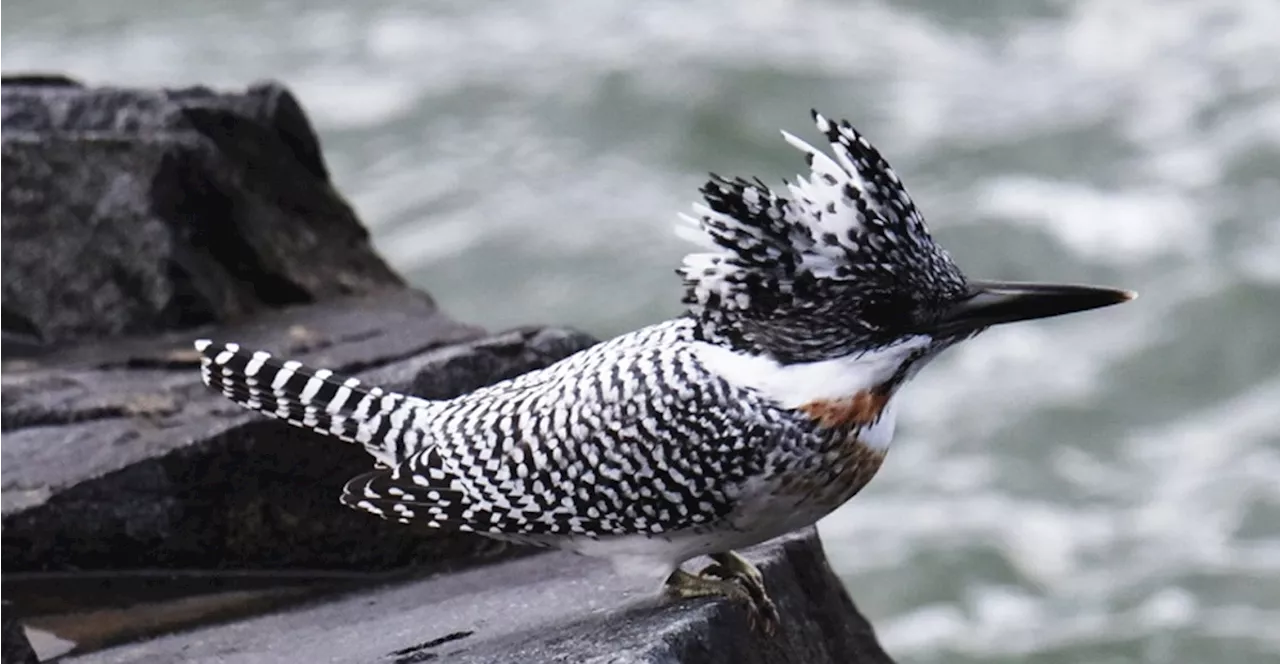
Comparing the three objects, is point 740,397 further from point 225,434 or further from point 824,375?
point 225,434

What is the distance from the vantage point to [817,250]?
14.5 ft

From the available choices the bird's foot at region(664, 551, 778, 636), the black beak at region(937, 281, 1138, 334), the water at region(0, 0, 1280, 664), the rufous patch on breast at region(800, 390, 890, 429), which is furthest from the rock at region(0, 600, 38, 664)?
the water at region(0, 0, 1280, 664)

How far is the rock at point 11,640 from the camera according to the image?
4578mm

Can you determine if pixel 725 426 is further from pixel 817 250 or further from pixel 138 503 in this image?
pixel 138 503

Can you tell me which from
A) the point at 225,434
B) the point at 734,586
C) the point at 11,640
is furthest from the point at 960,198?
the point at 11,640

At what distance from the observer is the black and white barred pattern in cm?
446

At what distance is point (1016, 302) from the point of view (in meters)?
4.48

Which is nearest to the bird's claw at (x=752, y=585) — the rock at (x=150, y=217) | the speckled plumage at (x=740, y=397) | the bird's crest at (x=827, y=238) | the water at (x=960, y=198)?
the speckled plumage at (x=740, y=397)

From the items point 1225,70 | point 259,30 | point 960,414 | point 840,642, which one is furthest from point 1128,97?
point 840,642

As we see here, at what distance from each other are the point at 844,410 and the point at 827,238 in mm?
393

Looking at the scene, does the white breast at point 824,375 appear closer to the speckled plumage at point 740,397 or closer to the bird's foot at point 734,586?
the speckled plumage at point 740,397

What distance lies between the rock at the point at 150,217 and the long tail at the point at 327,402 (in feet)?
5.22

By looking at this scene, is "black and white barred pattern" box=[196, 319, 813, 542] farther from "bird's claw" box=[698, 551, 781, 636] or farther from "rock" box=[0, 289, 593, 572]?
"rock" box=[0, 289, 593, 572]

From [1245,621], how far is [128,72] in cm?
910
